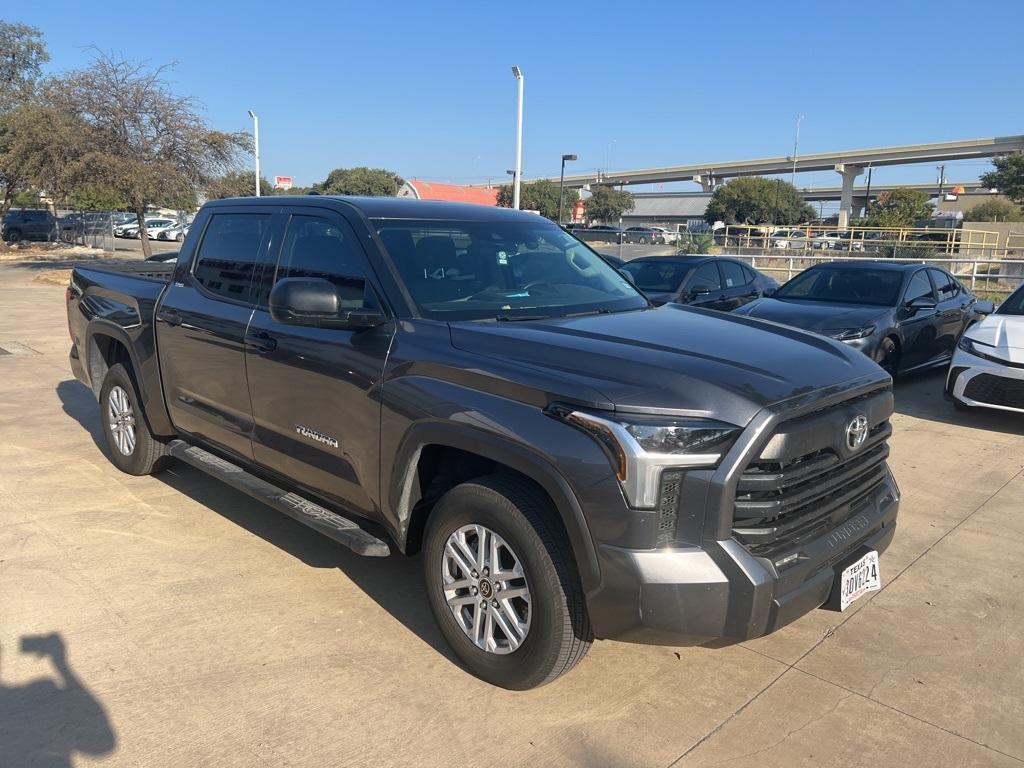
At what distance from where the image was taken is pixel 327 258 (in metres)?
3.99

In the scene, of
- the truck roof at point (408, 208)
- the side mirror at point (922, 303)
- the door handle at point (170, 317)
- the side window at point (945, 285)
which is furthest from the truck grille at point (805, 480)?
the side window at point (945, 285)

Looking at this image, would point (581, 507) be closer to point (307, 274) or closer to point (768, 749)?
point (768, 749)

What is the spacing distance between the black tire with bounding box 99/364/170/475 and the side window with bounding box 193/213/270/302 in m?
1.12

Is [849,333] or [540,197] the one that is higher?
[540,197]

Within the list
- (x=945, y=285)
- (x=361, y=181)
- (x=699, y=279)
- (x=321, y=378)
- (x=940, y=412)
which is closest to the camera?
(x=321, y=378)

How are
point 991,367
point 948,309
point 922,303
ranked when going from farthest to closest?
point 948,309 < point 922,303 < point 991,367

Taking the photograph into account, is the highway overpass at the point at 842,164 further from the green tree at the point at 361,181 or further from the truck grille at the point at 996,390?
the truck grille at the point at 996,390

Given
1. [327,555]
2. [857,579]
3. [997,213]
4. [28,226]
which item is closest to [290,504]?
[327,555]

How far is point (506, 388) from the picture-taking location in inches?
117

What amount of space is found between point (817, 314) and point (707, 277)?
3.30 metres

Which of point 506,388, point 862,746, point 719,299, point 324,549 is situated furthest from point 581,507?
point 719,299

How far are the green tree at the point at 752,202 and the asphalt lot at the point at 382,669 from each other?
79418 mm

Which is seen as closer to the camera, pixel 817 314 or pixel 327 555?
pixel 327 555

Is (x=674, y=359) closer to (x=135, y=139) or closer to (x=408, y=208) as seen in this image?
(x=408, y=208)
